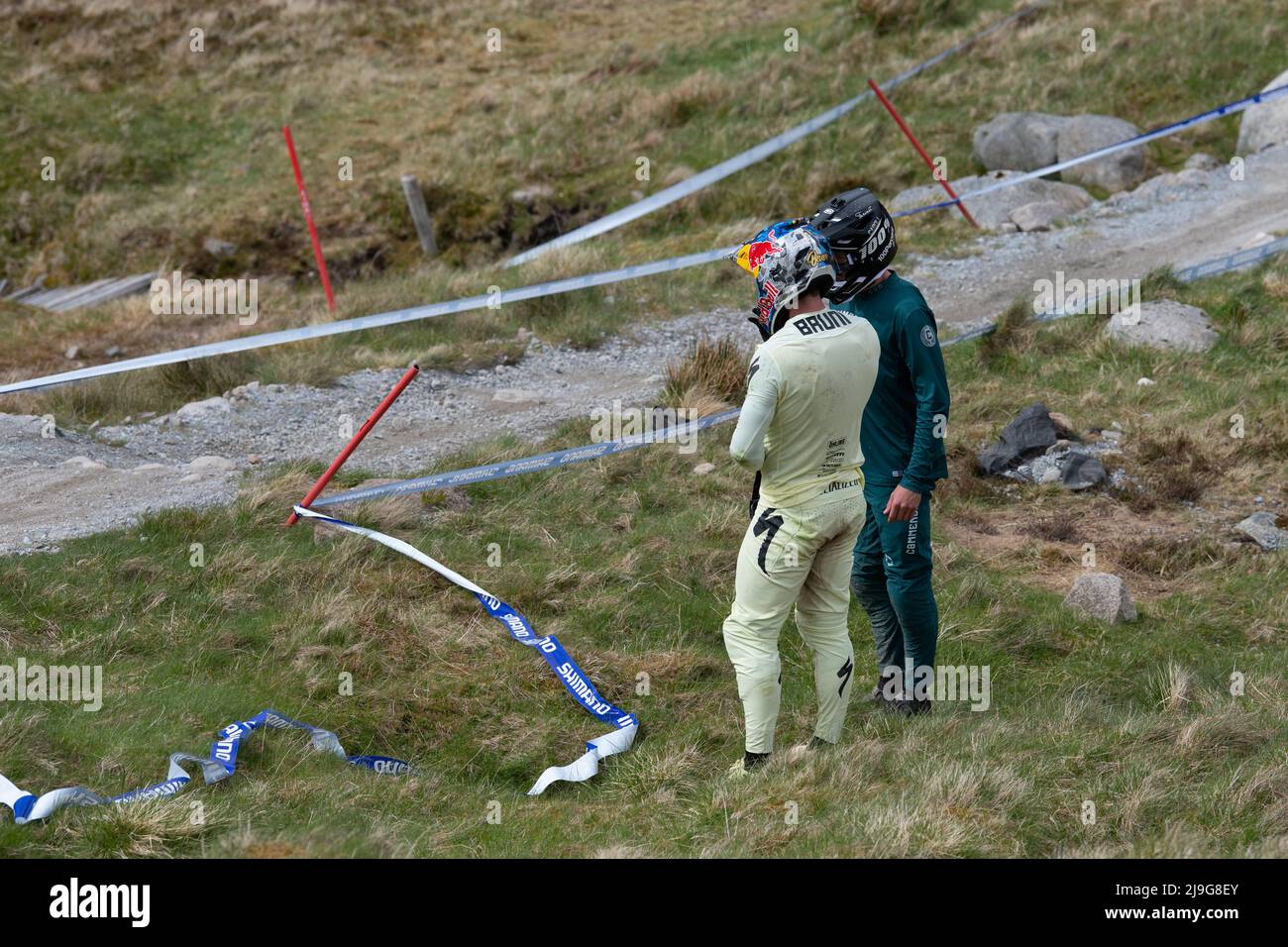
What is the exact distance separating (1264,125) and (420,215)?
10.9 m

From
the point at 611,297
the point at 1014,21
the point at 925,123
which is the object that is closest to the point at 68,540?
the point at 611,297

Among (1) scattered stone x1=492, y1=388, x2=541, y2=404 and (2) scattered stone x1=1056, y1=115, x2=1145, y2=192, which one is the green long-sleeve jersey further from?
(2) scattered stone x1=1056, y1=115, x2=1145, y2=192

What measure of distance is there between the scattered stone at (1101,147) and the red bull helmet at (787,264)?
1212cm

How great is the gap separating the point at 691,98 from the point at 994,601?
14.3m

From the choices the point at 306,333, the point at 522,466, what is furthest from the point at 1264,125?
the point at 306,333

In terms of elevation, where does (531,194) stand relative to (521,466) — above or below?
above

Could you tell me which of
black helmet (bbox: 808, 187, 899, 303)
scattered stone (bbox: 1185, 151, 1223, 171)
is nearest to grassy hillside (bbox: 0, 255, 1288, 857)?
black helmet (bbox: 808, 187, 899, 303)

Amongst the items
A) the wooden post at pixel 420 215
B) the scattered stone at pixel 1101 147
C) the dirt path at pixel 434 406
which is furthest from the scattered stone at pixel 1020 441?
the wooden post at pixel 420 215

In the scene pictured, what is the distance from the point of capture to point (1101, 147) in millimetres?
15531

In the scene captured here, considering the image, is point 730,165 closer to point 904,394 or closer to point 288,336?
point 288,336

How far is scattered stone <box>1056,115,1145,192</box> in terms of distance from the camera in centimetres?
1537

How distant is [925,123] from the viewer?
17406 millimetres

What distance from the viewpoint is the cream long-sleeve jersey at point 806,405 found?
14.5ft

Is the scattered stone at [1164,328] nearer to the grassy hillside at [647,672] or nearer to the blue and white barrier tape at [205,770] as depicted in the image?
the grassy hillside at [647,672]
